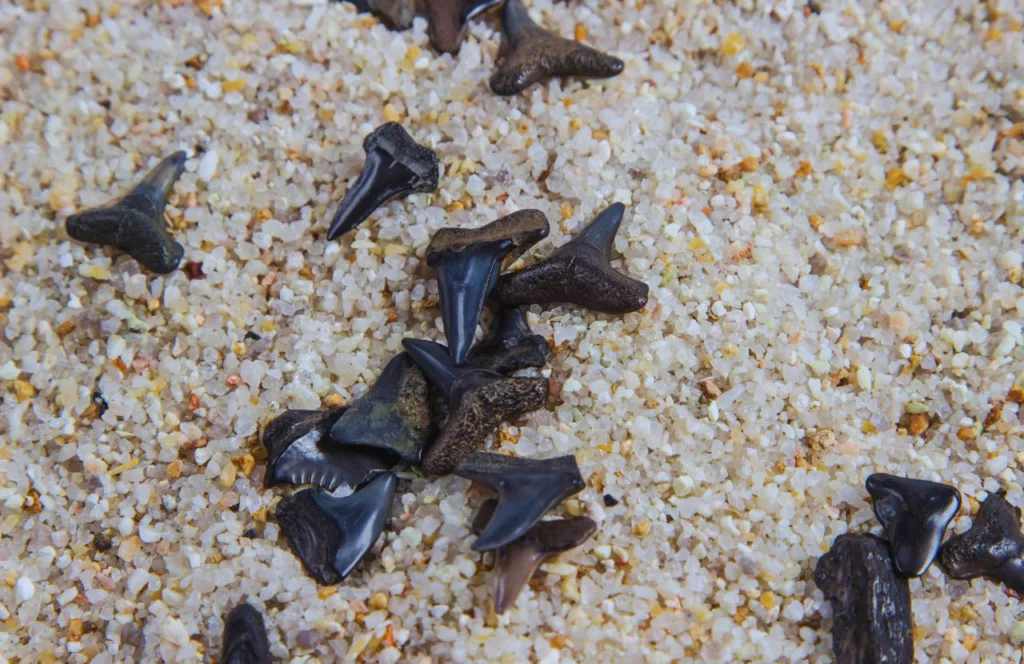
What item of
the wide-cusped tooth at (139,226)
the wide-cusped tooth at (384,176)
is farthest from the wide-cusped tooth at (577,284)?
the wide-cusped tooth at (139,226)

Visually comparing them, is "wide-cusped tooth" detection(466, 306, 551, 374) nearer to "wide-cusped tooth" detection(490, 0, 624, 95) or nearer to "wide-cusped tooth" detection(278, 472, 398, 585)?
"wide-cusped tooth" detection(278, 472, 398, 585)

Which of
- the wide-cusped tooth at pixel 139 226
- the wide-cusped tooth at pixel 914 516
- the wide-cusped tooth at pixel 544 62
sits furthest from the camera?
the wide-cusped tooth at pixel 544 62

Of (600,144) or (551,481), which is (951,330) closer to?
(600,144)

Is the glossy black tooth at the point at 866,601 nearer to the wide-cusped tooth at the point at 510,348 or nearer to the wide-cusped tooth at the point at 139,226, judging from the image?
the wide-cusped tooth at the point at 510,348

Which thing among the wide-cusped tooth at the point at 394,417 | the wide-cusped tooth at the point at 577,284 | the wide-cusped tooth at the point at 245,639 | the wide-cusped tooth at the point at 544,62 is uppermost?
the wide-cusped tooth at the point at 544,62

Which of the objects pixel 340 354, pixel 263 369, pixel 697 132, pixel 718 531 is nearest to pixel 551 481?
pixel 718 531

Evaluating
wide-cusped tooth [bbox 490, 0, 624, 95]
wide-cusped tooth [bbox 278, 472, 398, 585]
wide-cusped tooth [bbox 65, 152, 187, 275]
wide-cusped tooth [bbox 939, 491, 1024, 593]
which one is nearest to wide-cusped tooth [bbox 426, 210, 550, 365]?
wide-cusped tooth [bbox 278, 472, 398, 585]

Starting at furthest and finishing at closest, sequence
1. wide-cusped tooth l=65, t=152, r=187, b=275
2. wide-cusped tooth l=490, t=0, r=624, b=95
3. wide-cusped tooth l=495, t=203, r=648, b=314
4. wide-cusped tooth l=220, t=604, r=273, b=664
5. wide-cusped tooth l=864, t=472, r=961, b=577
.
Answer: wide-cusped tooth l=490, t=0, r=624, b=95
wide-cusped tooth l=65, t=152, r=187, b=275
wide-cusped tooth l=495, t=203, r=648, b=314
wide-cusped tooth l=864, t=472, r=961, b=577
wide-cusped tooth l=220, t=604, r=273, b=664
